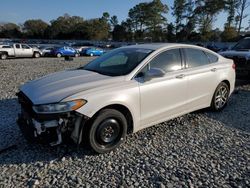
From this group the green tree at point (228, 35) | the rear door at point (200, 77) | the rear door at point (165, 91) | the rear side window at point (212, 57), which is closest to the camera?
the rear door at point (165, 91)

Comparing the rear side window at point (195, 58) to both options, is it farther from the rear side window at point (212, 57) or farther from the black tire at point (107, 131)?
the black tire at point (107, 131)

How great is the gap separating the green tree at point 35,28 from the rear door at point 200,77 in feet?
337

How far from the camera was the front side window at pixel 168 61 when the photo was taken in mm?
4328

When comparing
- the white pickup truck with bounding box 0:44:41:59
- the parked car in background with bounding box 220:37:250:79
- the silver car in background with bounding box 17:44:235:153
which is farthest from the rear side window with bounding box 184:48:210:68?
the white pickup truck with bounding box 0:44:41:59

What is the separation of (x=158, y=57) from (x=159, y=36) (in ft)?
260

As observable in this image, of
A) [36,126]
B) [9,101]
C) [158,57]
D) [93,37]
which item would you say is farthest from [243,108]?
[93,37]

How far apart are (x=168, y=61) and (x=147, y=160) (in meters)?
1.84

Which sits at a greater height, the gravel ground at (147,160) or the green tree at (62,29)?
the green tree at (62,29)

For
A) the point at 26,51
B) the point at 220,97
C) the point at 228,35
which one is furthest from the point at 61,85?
the point at 228,35

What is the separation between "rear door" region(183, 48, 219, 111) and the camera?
4801 millimetres

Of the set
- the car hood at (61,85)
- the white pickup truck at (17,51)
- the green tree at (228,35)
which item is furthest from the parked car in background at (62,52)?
the green tree at (228,35)

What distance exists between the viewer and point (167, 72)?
14.5 ft

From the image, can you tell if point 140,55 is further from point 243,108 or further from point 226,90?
point 243,108

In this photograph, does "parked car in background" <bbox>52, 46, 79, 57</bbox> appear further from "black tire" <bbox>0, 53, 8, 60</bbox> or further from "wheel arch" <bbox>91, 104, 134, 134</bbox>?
"wheel arch" <bbox>91, 104, 134, 134</bbox>
